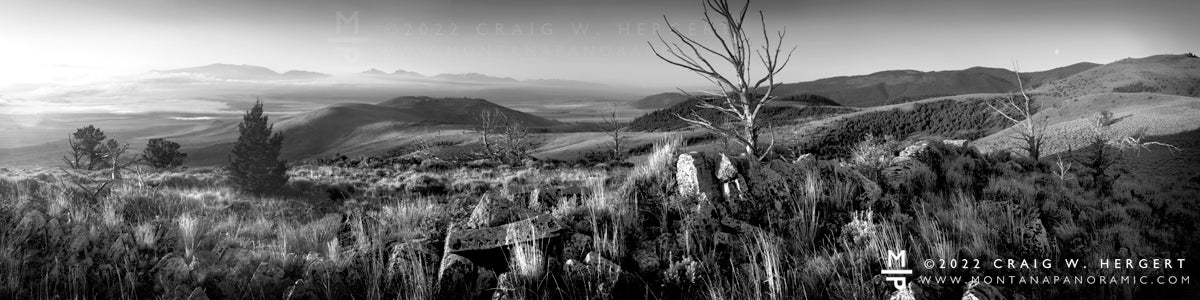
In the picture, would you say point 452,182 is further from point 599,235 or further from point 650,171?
point 599,235

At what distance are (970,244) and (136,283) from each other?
6554 mm

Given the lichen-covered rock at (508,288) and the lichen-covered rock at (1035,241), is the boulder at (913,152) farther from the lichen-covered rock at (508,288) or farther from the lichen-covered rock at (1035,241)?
the lichen-covered rock at (508,288)

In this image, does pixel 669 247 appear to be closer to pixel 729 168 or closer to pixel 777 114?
pixel 729 168

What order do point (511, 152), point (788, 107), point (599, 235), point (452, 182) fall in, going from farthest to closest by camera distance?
point (788, 107) → point (511, 152) → point (452, 182) → point (599, 235)

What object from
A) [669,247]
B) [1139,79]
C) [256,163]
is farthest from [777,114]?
[669,247]

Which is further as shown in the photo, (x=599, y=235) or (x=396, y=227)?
(x=396, y=227)

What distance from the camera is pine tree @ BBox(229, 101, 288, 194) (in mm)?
24094

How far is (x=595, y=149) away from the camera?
70562 mm

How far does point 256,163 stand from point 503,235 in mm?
26836

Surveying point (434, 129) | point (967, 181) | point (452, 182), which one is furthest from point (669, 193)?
point (434, 129)

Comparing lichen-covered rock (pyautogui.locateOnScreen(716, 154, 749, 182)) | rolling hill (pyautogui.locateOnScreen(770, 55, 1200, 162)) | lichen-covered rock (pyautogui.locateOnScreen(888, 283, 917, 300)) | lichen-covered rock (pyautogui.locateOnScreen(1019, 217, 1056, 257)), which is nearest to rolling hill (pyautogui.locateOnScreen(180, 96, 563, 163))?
rolling hill (pyautogui.locateOnScreen(770, 55, 1200, 162))

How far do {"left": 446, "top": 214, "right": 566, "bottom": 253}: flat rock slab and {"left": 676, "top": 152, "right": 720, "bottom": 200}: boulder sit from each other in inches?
65.8

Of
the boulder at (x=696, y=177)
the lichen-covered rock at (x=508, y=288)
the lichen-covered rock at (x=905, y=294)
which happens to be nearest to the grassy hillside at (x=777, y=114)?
the boulder at (x=696, y=177)

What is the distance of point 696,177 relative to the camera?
5277mm
